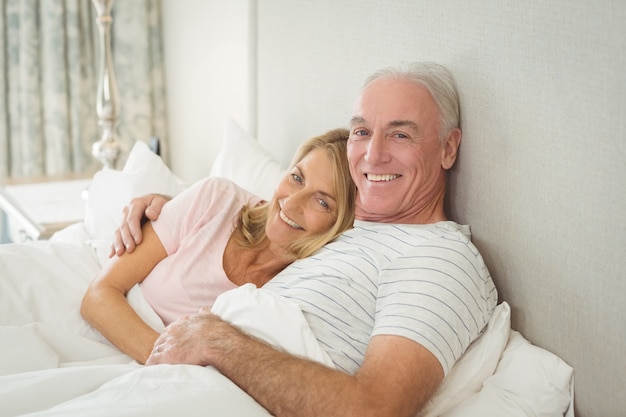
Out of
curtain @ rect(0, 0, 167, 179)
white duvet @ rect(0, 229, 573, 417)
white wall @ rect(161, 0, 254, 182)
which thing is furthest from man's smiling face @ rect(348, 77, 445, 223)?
curtain @ rect(0, 0, 167, 179)

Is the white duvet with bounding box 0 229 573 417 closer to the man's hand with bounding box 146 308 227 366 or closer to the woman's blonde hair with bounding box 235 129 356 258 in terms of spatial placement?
the man's hand with bounding box 146 308 227 366

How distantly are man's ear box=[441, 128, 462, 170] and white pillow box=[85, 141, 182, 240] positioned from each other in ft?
3.20

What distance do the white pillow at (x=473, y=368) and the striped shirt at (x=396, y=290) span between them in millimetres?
27

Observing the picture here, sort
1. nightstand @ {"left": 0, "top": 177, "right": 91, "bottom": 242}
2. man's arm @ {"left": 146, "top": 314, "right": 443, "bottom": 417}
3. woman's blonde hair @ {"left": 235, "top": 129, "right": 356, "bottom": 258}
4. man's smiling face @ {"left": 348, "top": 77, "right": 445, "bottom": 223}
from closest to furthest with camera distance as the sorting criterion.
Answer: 1. man's arm @ {"left": 146, "top": 314, "right": 443, "bottom": 417}
2. man's smiling face @ {"left": 348, "top": 77, "right": 445, "bottom": 223}
3. woman's blonde hair @ {"left": 235, "top": 129, "right": 356, "bottom": 258}
4. nightstand @ {"left": 0, "top": 177, "right": 91, "bottom": 242}

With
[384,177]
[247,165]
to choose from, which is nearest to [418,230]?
[384,177]

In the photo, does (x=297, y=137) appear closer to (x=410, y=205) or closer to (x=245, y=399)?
(x=410, y=205)

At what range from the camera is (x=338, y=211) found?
5.57ft

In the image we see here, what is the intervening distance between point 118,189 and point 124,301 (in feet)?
2.09

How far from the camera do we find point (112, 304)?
1680 millimetres

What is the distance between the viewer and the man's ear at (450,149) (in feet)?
5.21

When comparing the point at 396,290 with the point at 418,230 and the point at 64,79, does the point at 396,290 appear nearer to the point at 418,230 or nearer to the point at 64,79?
the point at 418,230

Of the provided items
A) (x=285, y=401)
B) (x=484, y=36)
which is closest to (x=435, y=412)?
(x=285, y=401)

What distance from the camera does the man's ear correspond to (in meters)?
1.59

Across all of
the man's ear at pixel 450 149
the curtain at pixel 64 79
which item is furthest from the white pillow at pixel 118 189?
the curtain at pixel 64 79
